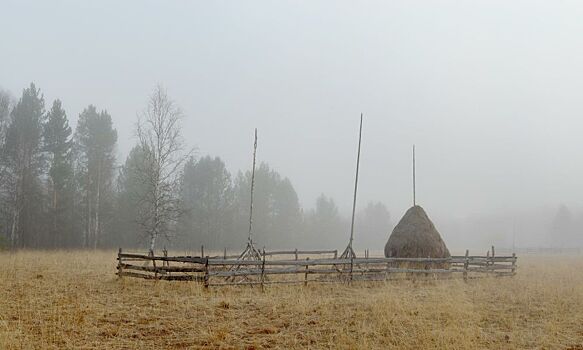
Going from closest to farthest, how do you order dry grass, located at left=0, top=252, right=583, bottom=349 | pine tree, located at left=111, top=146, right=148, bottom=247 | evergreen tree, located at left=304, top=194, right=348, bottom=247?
dry grass, located at left=0, top=252, right=583, bottom=349 → pine tree, located at left=111, top=146, right=148, bottom=247 → evergreen tree, located at left=304, top=194, right=348, bottom=247

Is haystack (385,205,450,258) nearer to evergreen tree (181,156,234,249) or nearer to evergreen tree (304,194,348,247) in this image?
evergreen tree (181,156,234,249)

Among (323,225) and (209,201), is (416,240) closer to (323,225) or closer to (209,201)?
(209,201)

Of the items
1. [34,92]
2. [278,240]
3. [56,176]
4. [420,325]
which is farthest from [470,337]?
[278,240]

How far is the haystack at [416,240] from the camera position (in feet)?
81.0

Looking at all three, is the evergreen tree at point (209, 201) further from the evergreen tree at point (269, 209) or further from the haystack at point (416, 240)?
the haystack at point (416, 240)

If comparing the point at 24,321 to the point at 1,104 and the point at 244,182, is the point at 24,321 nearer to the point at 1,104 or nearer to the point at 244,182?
the point at 1,104

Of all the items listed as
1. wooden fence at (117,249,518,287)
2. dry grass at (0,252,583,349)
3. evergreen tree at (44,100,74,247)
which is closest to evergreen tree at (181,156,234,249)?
evergreen tree at (44,100,74,247)

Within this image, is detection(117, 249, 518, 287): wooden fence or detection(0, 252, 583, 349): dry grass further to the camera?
detection(117, 249, 518, 287): wooden fence

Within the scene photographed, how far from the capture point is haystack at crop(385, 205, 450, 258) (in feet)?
81.0

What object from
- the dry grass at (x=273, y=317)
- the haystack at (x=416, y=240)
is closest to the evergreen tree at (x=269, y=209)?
the haystack at (x=416, y=240)

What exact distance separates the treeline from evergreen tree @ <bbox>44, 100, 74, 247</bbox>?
0.07 metres

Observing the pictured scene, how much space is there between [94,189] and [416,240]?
28121mm

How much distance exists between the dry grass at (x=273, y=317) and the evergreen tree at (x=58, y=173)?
21.1 metres

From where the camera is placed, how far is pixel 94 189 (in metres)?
41.6
